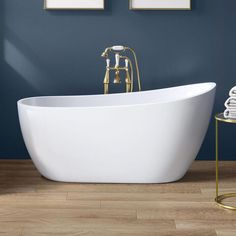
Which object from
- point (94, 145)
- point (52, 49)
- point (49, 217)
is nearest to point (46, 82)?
point (52, 49)

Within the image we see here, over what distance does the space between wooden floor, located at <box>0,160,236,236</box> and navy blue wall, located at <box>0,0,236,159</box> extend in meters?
0.83

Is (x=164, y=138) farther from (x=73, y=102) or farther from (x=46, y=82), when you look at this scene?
(x=46, y=82)

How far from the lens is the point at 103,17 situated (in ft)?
16.0

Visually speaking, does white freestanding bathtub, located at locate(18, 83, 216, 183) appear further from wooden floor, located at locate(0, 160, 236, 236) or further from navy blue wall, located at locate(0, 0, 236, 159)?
navy blue wall, located at locate(0, 0, 236, 159)

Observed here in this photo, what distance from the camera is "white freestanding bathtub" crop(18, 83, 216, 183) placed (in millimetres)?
4035

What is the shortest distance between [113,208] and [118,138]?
61 cm

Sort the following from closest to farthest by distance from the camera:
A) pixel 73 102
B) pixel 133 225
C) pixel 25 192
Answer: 1. pixel 133 225
2. pixel 25 192
3. pixel 73 102

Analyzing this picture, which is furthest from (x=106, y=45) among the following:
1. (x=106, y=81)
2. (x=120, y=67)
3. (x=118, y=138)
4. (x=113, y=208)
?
(x=113, y=208)

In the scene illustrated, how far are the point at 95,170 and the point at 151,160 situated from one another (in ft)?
1.32

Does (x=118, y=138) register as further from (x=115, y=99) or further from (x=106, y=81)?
(x=106, y=81)

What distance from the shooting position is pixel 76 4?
15.8ft

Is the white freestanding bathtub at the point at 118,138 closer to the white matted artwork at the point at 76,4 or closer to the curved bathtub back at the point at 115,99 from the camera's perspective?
the curved bathtub back at the point at 115,99

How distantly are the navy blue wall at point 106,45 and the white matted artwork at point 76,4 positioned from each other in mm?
56

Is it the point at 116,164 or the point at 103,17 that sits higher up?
the point at 103,17
